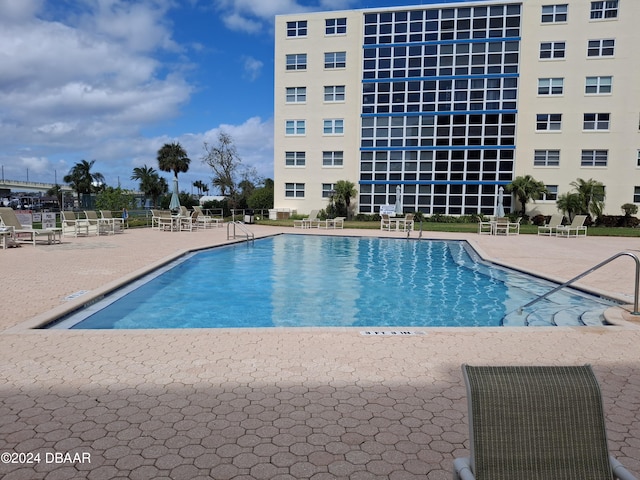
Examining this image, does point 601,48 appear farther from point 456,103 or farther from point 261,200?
point 261,200

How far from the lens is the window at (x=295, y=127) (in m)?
36.5

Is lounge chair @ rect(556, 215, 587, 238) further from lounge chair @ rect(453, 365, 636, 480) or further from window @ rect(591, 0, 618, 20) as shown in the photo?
lounge chair @ rect(453, 365, 636, 480)

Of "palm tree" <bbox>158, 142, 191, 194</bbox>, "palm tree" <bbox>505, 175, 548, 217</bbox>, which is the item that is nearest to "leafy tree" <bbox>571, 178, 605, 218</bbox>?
"palm tree" <bbox>505, 175, 548, 217</bbox>

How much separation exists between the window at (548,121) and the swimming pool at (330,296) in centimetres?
2217

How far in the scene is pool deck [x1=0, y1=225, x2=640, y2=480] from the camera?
2744 millimetres

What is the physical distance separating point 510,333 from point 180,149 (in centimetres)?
5564

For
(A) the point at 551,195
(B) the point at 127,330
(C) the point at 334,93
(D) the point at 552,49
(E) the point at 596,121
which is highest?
(D) the point at 552,49

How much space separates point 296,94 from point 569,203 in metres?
22.0

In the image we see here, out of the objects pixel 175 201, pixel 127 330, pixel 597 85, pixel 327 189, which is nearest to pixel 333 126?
pixel 327 189

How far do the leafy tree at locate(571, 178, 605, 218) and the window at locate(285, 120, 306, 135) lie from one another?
67.8 ft

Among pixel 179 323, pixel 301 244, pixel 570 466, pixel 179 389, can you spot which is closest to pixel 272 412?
pixel 179 389

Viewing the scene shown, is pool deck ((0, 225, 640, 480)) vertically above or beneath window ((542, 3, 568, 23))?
beneath

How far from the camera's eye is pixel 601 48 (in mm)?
31656

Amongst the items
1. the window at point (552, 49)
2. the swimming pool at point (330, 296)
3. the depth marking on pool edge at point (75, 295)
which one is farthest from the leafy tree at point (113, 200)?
the window at point (552, 49)
